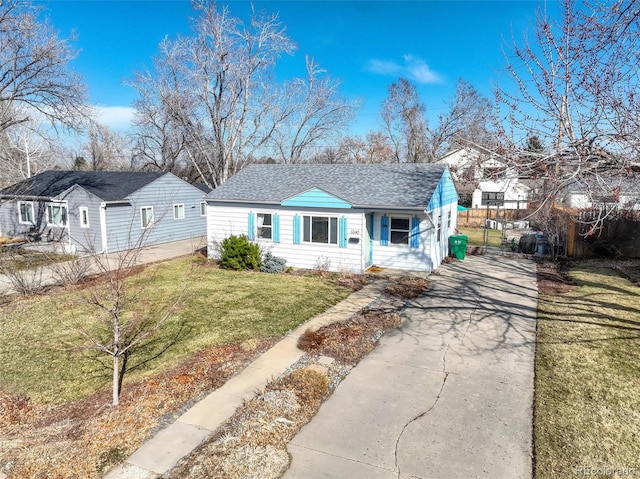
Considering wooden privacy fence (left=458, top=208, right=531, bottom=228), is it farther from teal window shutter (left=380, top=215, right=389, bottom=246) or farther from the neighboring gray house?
the neighboring gray house

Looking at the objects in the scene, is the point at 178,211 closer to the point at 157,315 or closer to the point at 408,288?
the point at 157,315

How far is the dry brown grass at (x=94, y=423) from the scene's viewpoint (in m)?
4.32

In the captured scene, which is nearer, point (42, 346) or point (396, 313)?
point (42, 346)

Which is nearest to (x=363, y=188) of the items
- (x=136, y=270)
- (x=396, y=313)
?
(x=396, y=313)

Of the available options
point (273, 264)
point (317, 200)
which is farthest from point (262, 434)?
point (317, 200)

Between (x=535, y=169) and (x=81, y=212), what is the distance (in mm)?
18775

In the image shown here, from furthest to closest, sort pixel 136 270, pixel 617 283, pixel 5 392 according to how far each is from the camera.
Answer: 1. pixel 136 270
2. pixel 617 283
3. pixel 5 392

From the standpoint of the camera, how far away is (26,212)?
67.5 feet

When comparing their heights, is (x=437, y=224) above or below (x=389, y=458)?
above

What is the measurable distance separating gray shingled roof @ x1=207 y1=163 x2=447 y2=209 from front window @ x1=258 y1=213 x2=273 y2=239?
67 centimetres

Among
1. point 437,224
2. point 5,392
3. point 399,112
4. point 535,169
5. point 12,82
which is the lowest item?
point 5,392

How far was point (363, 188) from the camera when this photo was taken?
14570mm

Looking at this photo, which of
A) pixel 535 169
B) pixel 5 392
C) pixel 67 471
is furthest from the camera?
pixel 5 392

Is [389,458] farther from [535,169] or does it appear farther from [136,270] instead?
[136,270]
